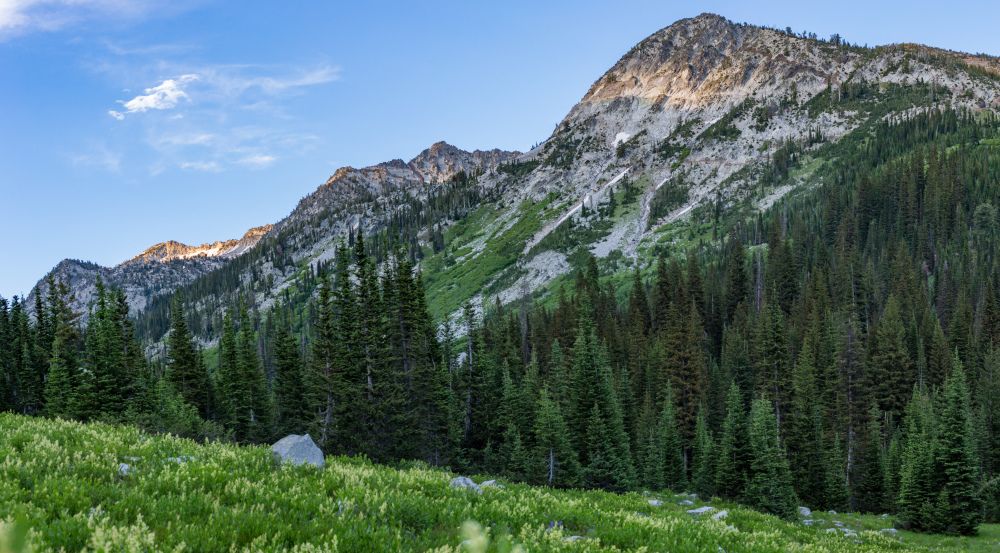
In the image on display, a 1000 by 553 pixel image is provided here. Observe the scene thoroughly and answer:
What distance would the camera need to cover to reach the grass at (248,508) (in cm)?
649

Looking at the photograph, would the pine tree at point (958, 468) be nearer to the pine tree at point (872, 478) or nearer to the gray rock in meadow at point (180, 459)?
the pine tree at point (872, 478)

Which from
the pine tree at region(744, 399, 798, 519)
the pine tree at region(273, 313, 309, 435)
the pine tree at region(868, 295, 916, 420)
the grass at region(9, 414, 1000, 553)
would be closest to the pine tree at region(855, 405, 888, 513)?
the pine tree at region(868, 295, 916, 420)

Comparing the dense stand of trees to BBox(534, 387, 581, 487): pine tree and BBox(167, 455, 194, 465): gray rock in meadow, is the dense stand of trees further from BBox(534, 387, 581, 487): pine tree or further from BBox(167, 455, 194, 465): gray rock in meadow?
BBox(167, 455, 194, 465): gray rock in meadow

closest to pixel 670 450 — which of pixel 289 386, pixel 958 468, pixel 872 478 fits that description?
pixel 872 478

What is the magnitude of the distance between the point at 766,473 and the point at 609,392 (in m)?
19.8

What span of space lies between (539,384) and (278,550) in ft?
233

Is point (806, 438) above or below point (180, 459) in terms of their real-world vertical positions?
below

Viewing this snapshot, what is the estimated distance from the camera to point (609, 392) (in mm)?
61219

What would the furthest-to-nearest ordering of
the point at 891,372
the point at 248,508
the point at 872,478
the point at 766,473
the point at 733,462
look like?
the point at 891,372 → the point at 872,478 → the point at 733,462 → the point at 766,473 → the point at 248,508

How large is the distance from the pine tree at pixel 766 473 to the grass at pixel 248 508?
3349 centimetres

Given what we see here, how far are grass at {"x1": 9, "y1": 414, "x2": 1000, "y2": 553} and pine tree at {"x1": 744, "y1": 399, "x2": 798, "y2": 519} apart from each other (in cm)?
3349

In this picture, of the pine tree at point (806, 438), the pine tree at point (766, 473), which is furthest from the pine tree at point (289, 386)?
the pine tree at point (806, 438)

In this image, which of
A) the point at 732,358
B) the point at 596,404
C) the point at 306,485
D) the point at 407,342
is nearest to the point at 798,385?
the point at 732,358

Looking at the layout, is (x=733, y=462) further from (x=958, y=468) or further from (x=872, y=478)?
(x=872, y=478)
